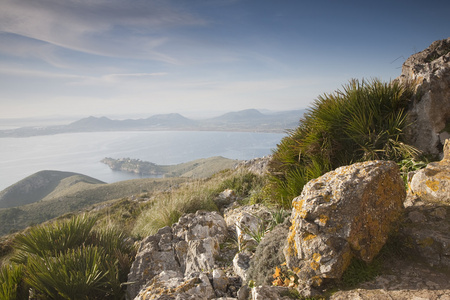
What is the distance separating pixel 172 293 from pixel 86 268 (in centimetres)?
204

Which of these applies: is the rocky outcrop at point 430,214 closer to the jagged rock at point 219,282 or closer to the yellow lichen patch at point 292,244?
the yellow lichen patch at point 292,244

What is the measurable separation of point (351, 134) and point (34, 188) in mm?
135958

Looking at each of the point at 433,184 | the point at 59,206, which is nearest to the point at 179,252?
the point at 433,184

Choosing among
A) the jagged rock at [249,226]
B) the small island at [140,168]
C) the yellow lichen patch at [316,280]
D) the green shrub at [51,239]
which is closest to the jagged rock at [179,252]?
the jagged rock at [249,226]

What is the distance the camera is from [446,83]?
15.6ft

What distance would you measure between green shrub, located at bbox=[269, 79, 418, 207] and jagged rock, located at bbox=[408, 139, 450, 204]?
0.92 metres

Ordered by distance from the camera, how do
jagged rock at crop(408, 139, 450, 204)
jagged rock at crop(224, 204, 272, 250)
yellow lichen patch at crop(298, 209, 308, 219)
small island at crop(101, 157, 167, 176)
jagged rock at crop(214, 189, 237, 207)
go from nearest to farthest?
yellow lichen patch at crop(298, 209, 308, 219)
jagged rock at crop(408, 139, 450, 204)
jagged rock at crop(224, 204, 272, 250)
jagged rock at crop(214, 189, 237, 207)
small island at crop(101, 157, 167, 176)

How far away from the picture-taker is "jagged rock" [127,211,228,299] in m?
4.04

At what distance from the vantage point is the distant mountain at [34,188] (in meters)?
97.0

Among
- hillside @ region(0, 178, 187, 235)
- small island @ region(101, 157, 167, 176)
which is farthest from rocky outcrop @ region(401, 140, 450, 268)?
small island @ region(101, 157, 167, 176)

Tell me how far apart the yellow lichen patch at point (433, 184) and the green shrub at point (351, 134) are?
1.13 metres

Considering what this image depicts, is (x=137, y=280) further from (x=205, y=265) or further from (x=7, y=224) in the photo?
(x=7, y=224)

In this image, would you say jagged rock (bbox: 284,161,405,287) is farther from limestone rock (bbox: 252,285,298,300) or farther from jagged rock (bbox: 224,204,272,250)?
jagged rock (bbox: 224,204,272,250)

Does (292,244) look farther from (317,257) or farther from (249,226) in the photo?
(249,226)
